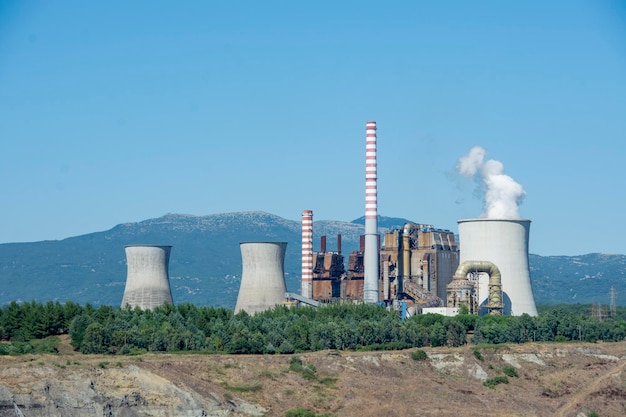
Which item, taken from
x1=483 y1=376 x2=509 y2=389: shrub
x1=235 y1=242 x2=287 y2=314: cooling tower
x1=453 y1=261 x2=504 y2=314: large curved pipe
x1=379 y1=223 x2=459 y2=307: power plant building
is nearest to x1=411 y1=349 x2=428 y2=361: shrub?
x1=483 y1=376 x2=509 y2=389: shrub

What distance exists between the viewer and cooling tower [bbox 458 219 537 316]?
77312mm

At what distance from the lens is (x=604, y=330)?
81188mm

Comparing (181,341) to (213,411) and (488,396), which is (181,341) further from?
(488,396)

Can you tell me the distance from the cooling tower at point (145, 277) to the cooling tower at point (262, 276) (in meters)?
5.57

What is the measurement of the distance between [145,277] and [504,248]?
76.5 feet

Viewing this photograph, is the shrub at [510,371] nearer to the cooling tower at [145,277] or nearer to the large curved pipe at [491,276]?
the large curved pipe at [491,276]

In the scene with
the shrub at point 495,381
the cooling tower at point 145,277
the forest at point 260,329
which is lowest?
the shrub at point 495,381

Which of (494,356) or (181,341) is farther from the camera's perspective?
(494,356)

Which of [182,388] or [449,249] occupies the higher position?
[449,249]

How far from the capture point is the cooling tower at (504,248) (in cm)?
7731

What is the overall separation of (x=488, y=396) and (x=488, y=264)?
17.2m

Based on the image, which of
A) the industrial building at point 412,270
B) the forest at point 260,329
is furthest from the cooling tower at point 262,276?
the forest at point 260,329

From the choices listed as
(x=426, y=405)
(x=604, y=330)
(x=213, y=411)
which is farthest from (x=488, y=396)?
(x=604, y=330)

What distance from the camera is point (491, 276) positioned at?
78.1 metres
